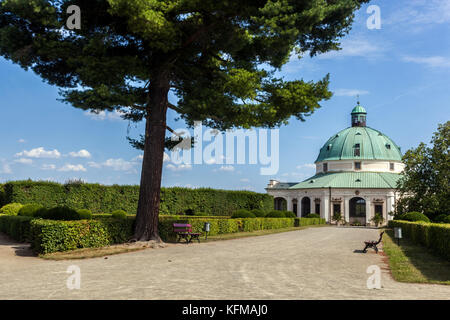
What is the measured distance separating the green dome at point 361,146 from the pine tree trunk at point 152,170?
64.1 metres

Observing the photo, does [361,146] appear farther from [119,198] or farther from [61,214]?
[61,214]

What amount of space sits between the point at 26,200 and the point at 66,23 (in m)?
18.1

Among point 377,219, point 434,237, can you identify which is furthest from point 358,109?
point 434,237

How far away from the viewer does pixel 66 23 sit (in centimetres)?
1476

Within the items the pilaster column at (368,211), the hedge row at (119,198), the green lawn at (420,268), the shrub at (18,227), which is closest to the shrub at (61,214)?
the shrub at (18,227)

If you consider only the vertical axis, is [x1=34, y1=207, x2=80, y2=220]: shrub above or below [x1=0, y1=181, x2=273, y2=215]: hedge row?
below

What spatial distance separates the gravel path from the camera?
7.13 m

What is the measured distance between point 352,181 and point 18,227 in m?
62.7

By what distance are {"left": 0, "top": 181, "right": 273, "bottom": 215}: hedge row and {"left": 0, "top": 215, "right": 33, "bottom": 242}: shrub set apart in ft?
31.9

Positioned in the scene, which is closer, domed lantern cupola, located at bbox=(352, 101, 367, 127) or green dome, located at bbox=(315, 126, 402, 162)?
green dome, located at bbox=(315, 126, 402, 162)

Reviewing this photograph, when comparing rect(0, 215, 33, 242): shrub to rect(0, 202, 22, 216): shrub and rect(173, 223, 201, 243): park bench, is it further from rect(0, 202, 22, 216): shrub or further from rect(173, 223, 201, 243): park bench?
rect(173, 223, 201, 243): park bench

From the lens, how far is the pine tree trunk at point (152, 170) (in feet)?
53.5

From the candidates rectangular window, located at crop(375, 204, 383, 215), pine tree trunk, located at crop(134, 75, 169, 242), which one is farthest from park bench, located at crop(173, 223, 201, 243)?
rectangular window, located at crop(375, 204, 383, 215)

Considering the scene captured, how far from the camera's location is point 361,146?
75375 millimetres
